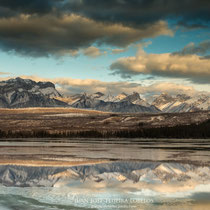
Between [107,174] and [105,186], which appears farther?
[107,174]

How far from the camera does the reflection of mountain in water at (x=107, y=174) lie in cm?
2214

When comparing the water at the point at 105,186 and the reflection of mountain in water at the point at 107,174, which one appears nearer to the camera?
the water at the point at 105,186

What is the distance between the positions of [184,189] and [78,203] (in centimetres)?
623

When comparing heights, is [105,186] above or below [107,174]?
above

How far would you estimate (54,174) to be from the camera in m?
25.0

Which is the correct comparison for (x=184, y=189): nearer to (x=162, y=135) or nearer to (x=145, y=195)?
(x=145, y=195)

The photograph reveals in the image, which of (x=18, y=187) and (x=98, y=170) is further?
(x=98, y=170)

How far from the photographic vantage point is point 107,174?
25.0 metres

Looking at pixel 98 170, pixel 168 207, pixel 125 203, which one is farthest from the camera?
pixel 98 170

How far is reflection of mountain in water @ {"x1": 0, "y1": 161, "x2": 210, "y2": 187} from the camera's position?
22.1m

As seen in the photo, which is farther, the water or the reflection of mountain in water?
the reflection of mountain in water

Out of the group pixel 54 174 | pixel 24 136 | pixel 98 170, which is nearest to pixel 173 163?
pixel 98 170

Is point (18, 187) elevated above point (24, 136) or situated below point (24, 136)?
above

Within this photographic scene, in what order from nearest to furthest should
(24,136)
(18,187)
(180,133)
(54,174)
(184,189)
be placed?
(184,189) < (18,187) < (54,174) < (180,133) < (24,136)
